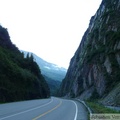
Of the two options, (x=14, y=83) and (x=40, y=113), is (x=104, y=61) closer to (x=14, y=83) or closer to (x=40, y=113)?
(x=14, y=83)

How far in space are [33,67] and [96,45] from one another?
91.6 feet

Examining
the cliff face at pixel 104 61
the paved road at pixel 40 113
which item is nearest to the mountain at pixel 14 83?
the cliff face at pixel 104 61

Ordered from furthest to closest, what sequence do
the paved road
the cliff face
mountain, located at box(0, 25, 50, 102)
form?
the cliff face < mountain, located at box(0, 25, 50, 102) < the paved road

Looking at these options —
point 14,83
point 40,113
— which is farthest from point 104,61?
point 40,113

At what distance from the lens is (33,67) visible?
96062 millimetres

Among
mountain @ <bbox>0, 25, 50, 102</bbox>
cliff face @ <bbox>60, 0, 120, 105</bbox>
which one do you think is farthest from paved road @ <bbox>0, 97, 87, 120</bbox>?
cliff face @ <bbox>60, 0, 120, 105</bbox>

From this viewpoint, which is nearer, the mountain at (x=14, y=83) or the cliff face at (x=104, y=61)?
the mountain at (x=14, y=83)

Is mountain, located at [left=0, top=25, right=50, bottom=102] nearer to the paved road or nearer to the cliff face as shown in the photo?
the cliff face

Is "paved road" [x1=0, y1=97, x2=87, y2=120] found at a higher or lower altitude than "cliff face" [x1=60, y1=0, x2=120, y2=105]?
lower

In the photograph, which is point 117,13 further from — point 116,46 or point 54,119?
point 54,119

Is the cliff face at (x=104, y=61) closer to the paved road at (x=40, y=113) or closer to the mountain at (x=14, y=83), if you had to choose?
the mountain at (x=14, y=83)

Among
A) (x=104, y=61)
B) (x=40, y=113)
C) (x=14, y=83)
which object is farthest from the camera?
(x=104, y=61)

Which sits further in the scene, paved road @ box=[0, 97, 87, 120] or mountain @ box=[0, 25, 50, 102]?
mountain @ box=[0, 25, 50, 102]

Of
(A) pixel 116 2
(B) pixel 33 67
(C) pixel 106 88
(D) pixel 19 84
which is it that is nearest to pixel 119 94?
(C) pixel 106 88
